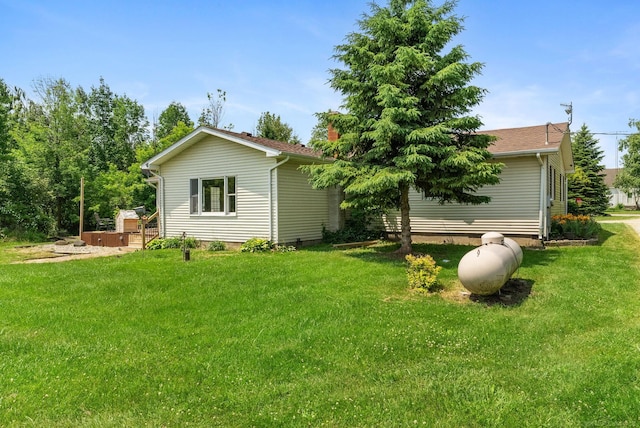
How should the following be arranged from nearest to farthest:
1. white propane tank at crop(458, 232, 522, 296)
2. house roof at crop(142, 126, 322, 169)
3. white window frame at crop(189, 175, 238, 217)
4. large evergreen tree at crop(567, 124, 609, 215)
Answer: white propane tank at crop(458, 232, 522, 296) < house roof at crop(142, 126, 322, 169) < white window frame at crop(189, 175, 238, 217) < large evergreen tree at crop(567, 124, 609, 215)

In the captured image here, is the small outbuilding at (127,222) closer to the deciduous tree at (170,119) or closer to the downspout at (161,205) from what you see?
the downspout at (161,205)

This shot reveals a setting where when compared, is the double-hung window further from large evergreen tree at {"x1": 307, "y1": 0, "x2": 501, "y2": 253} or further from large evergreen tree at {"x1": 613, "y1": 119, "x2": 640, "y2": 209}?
large evergreen tree at {"x1": 613, "y1": 119, "x2": 640, "y2": 209}

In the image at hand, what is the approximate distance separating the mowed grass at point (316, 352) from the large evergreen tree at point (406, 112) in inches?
99.9

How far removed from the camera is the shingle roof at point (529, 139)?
11789 millimetres

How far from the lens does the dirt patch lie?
1220 cm

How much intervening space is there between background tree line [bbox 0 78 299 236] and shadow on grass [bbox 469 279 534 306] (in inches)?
800

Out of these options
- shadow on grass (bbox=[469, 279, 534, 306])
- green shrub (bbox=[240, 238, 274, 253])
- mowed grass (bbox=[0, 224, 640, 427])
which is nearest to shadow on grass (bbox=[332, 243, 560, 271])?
mowed grass (bbox=[0, 224, 640, 427])

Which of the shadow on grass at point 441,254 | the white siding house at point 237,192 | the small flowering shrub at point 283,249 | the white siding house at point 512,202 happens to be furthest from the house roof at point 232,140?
the white siding house at point 512,202

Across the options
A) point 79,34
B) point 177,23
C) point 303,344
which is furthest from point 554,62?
point 79,34

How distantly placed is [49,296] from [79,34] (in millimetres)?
9953

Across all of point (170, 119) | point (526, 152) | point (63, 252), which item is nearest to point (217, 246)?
point (63, 252)

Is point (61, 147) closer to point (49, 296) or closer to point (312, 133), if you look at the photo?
point (49, 296)

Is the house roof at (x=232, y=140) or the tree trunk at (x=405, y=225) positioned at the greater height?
the house roof at (x=232, y=140)

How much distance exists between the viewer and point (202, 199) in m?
14.0
